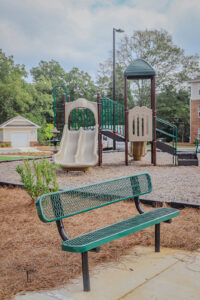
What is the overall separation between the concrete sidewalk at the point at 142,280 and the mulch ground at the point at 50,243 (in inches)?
6.5

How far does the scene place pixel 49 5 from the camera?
18.9m

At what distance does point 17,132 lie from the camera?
41375 mm

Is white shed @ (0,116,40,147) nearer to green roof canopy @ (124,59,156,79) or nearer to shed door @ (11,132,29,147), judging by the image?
shed door @ (11,132,29,147)

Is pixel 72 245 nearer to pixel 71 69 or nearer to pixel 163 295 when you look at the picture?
pixel 163 295

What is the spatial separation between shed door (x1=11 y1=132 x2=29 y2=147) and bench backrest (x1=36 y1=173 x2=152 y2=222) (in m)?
38.2

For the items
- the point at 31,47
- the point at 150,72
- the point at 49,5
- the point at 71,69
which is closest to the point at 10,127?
the point at 31,47

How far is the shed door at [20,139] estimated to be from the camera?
4131cm

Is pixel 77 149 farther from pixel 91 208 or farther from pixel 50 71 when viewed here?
pixel 50 71

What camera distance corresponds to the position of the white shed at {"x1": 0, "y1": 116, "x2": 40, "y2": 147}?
40750 mm

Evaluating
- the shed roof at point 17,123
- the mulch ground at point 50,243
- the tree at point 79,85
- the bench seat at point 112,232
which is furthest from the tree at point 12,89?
the bench seat at point 112,232

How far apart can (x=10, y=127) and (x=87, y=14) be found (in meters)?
24.1

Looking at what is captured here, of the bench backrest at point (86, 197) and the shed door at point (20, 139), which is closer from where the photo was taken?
the bench backrest at point (86, 197)

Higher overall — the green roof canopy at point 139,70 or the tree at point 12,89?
the tree at point 12,89

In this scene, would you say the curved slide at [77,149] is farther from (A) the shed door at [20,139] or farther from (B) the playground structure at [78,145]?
(A) the shed door at [20,139]
